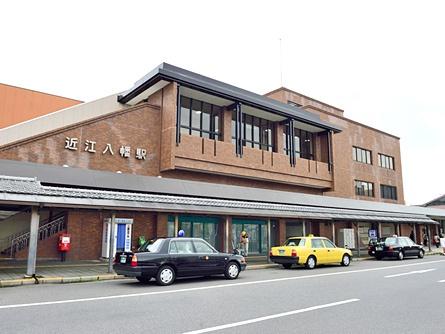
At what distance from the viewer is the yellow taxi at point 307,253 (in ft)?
55.1

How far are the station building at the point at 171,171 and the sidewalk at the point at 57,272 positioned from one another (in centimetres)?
92

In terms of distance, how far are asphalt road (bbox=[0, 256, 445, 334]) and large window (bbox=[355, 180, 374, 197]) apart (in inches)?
963

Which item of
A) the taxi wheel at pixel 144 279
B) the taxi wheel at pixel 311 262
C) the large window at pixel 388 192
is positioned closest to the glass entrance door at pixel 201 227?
the taxi wheel at pixel 311 262

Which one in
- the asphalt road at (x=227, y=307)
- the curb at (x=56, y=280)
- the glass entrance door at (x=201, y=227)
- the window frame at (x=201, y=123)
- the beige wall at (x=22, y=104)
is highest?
the beige wall at (x=22, y=104)

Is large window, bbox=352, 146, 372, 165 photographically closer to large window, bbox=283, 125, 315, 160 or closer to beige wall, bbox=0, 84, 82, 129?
large window, bbox=283, 125, 315, 160

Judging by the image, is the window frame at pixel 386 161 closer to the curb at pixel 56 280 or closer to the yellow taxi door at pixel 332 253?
the yellow taxi door at pixel 332 253

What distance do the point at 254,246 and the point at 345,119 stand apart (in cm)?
1635

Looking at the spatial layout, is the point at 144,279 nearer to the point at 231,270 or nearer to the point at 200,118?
the point at 231,270

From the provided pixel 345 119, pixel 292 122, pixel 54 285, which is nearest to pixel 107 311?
pixel 54 285

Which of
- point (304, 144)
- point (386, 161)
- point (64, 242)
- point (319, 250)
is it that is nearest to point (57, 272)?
point (64, 242)

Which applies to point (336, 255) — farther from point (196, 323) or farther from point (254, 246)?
point (196, 323)

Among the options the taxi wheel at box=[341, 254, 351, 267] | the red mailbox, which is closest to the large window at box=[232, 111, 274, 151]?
the taxi wheel at box=[341, 254, 351, 267]

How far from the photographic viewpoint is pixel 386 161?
40281 millimetres

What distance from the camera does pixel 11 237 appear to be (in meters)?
18.2
